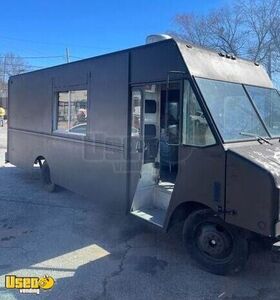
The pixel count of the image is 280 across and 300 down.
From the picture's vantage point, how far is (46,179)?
8.02 metres

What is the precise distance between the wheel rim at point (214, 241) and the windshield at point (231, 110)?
1.09m

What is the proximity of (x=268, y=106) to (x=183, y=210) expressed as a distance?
6.25 ft

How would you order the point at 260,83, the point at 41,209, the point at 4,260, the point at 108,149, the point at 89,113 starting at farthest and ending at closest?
the point at 41,209, the point at 89,113, the point at 108,149, the point at 260,83, the point at 4,260

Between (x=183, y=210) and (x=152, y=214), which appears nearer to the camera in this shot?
(x=183, y=210)

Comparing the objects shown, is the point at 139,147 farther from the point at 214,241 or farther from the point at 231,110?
the point at 214,241

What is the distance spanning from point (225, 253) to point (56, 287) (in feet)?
6.51

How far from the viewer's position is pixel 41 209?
6.74 meters

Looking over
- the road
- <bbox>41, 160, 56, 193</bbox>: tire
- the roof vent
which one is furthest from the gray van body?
the road

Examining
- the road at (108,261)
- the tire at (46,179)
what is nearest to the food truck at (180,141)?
the road at (108,261)

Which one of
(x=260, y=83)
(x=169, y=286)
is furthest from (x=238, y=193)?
(x=260, y=83)

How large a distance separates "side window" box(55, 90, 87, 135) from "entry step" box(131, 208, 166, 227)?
1.89 m

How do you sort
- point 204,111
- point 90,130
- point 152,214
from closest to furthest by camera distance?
1. point 204,111
2. point 152,214
3. point 90,130

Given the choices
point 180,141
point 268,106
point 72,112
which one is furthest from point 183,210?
point 72,112

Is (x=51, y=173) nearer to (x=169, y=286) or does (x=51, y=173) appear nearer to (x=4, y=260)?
(x=4, y=260)
